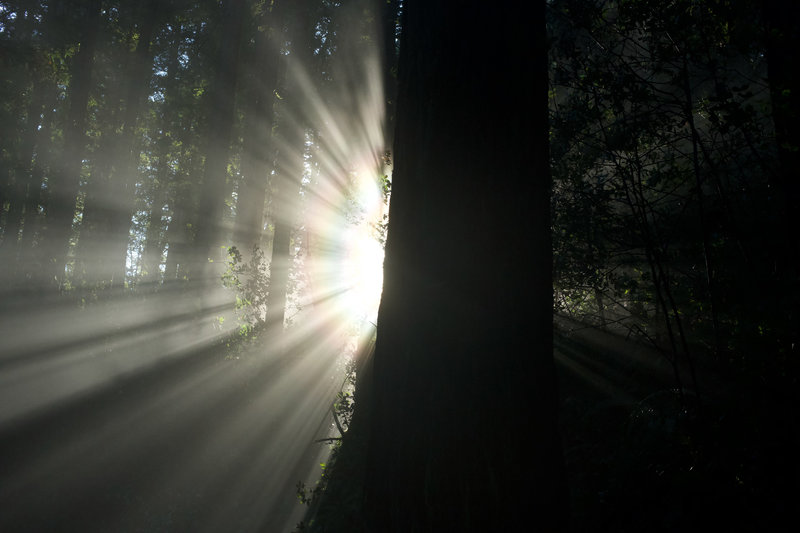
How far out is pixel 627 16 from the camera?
4766mm

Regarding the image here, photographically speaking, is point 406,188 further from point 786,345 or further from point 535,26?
point 786,345

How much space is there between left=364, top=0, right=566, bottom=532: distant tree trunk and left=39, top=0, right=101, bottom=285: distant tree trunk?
15.6 metres

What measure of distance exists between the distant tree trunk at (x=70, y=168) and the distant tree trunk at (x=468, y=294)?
15629mm

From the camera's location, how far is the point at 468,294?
1.50 meters

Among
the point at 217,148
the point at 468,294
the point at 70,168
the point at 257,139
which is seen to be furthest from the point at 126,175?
the point at 468,294

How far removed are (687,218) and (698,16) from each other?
2.43 metres

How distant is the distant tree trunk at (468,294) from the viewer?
1.40 meters

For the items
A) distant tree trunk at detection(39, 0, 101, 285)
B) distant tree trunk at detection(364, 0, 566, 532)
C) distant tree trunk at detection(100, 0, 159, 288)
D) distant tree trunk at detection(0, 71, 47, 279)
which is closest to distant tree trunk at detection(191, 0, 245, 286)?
distant tree trunk at detection(100, 0, 159, 288)

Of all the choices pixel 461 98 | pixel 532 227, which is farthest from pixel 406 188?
pixel 532 227

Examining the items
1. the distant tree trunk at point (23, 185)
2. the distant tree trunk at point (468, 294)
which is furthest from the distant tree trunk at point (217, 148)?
the distant tree trunk at point (468, 294)

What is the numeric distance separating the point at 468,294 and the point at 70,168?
1596 centimetres

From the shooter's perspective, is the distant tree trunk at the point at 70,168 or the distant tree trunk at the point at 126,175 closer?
the distant tree trunk at the point at 70,168

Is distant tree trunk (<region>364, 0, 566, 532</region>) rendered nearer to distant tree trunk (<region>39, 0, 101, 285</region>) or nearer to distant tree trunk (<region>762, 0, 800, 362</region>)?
distant tree trunk (<region>762, 0, 800, 362</region>)

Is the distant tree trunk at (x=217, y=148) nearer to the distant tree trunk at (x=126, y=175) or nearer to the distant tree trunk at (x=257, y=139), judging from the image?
the distant tree trunk at (x=257, y=139)
